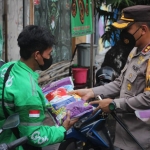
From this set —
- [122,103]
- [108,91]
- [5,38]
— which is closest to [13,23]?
[5,38]

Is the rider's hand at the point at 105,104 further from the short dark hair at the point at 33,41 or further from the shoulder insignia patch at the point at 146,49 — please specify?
the short dark hair at the point at 33,41

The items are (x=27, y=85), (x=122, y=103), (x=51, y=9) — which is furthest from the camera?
(x=51, y=9)

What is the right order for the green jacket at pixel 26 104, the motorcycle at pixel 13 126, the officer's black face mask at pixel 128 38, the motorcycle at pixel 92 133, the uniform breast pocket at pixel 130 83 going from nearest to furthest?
the motorcycle at pixel 13 126 < the green jacket at pixel 26 104 < the uniform breast pocket at pixel 130 83 < the officer's black face mask at pixel 128 38 < the motorcycle at pixel 92 133

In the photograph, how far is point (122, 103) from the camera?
9.80ft

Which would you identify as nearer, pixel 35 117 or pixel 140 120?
pixel 35 117

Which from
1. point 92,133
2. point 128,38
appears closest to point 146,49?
point 128,38

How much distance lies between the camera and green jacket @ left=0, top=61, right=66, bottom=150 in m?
2.33

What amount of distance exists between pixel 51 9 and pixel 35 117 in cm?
683

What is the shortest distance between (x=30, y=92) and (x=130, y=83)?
0.98 metres

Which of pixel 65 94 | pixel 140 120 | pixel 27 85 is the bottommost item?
pixel 140 120

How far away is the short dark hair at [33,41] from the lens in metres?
2.48

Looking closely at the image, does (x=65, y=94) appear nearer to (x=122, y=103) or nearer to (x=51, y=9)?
(x=122, y=103)

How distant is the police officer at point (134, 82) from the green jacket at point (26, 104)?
770 mm

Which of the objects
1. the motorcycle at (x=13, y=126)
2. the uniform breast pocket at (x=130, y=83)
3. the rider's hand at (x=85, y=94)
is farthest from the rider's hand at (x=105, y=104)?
the motorcycle at (x=13, y=126)
